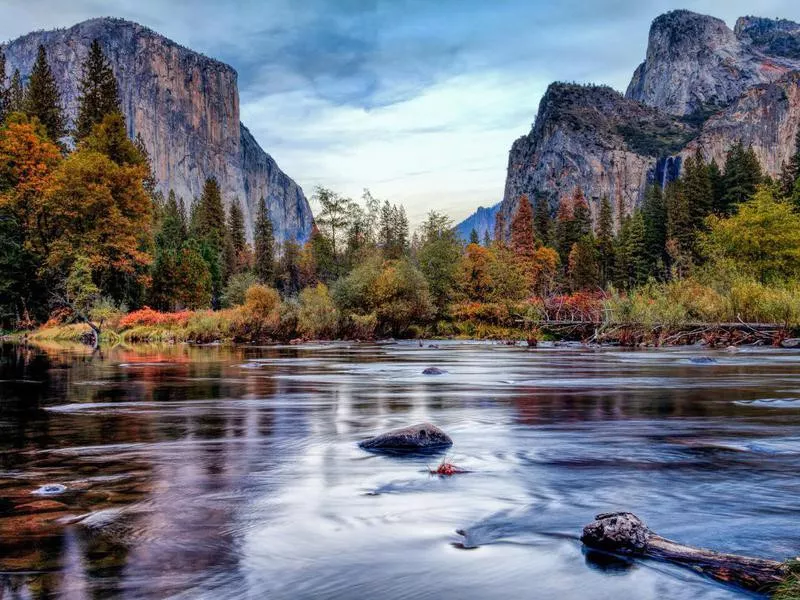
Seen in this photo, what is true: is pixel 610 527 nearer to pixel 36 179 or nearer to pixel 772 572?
pixel 772 572

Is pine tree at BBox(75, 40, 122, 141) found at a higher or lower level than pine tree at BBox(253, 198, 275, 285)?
higher

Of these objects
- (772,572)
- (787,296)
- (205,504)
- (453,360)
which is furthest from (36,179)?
(772,572)

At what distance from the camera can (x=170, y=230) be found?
241ft

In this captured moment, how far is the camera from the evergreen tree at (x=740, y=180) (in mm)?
77500

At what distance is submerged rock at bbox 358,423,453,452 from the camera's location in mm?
7562

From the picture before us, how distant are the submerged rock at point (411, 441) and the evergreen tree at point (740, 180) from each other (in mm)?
78011

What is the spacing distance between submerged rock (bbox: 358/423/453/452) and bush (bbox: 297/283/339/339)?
116 ft

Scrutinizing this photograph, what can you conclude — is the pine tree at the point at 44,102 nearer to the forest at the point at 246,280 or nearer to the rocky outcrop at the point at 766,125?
the forest at the point at 246,280

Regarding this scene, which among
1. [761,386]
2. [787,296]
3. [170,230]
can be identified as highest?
[170,230]

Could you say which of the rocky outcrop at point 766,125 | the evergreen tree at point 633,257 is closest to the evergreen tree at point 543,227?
the evergreen tree at point 633,257

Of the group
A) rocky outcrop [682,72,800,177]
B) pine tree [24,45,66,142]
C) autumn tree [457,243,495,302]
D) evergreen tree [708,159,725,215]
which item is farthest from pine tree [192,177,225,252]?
rocky outcrop [682,72,800,177]

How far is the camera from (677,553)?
3.87 meters

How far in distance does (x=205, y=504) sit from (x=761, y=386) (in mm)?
12612

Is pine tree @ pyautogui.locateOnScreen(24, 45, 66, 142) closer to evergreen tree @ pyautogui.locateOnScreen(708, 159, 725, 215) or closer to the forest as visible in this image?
the forest
